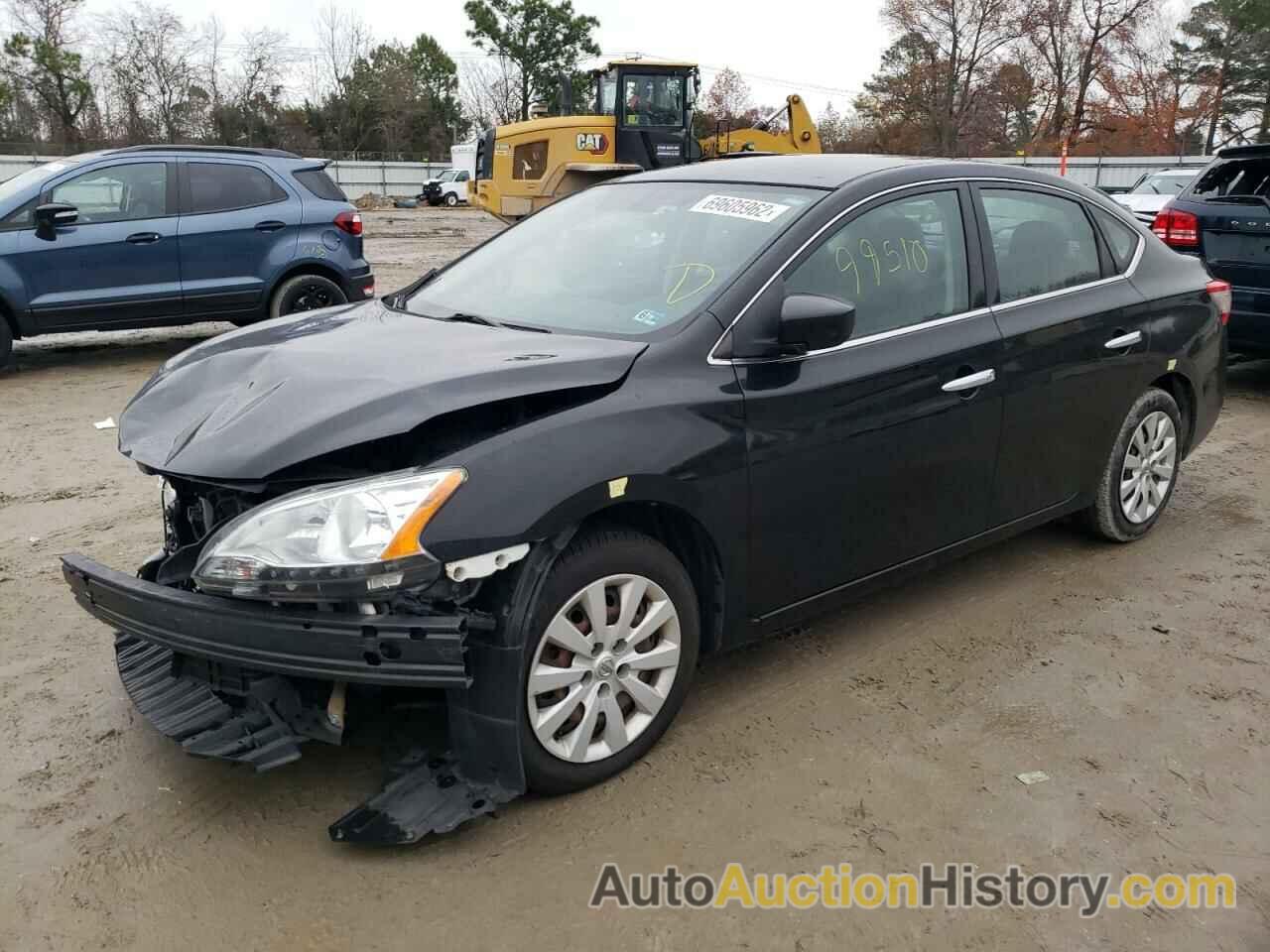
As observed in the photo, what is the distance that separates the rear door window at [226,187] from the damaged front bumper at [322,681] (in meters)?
6.95

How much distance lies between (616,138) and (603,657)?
17355 millimetres

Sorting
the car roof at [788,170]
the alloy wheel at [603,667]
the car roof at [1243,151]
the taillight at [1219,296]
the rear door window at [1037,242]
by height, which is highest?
the car roof at [1243,151]

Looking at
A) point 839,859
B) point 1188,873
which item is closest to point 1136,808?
point 1188,873

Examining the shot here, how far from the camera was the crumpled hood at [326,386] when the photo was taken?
2803mm

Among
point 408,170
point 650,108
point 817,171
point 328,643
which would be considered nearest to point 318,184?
point 817,171

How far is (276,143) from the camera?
5094 centimetres

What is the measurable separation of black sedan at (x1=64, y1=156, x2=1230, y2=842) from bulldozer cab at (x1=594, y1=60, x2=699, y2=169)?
15389 mm

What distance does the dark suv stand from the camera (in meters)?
7.74

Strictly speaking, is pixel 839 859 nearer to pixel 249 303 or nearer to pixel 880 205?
pixel 880 205

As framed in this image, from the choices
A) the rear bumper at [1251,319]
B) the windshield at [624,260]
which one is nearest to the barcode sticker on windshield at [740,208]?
the windshield at [624,260]

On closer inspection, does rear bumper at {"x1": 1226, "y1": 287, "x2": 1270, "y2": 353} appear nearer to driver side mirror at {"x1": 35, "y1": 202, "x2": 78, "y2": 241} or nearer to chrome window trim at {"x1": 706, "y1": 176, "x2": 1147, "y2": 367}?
chrome window trim at {"x1": 706, "y1": 176, "x2": 1147, "y2": 367}

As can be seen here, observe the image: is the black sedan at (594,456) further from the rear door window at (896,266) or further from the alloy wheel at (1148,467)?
the alloy wheel at (1148,467)

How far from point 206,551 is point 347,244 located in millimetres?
7454

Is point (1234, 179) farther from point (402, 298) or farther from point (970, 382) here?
point (402, 298)
